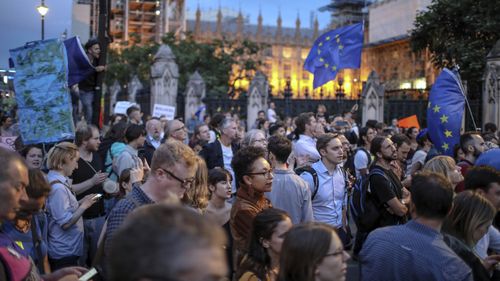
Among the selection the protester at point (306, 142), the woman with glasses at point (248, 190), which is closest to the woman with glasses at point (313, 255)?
the woman with glasses at point (248, 190)

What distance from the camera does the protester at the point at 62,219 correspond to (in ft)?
19.0

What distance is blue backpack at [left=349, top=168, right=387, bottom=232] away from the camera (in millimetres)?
6426

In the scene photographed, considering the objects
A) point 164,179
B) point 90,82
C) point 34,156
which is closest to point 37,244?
point 164,179

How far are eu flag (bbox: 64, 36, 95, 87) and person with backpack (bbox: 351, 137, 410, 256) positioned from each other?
15.0 feet

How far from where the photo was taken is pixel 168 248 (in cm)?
187

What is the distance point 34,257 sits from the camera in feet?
15.0

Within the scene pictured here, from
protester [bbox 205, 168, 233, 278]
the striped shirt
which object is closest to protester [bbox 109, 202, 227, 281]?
the striped shirt

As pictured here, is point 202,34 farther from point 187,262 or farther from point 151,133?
point 187,262

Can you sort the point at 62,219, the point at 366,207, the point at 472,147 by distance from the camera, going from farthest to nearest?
the point at 472,147, the point at 366,207, the point at 62,219

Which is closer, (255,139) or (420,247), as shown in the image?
(420,247)

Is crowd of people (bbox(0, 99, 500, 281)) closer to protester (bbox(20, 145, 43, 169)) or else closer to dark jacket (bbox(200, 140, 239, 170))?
protester (bbox(20, 145, 43, 169))

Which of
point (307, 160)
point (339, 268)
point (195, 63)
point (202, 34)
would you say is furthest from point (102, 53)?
point (202, 34)

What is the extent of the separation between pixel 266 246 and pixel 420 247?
896mm

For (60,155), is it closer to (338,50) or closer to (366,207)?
(366,207)
